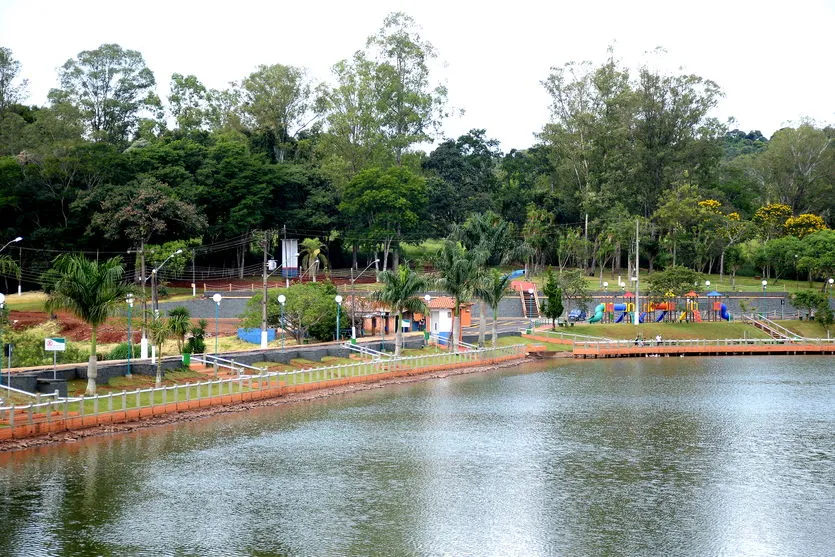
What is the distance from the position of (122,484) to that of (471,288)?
46.3 m

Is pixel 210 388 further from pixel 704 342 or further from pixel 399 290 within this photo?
pixel 704 342

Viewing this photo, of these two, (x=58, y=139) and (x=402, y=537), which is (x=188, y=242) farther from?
(x=402, y=537)

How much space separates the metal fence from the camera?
4175cm

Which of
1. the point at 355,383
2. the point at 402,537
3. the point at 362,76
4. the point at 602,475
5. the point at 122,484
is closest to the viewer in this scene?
the point at 402,537

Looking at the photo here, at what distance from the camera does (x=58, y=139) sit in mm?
108188

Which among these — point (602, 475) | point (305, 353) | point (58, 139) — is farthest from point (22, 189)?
point (602, 475)

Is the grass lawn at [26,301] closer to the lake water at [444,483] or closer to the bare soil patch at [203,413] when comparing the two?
the bare soil patch at [203,413]

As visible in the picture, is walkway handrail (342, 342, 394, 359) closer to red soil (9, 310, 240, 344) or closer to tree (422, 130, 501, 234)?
red soil (9, 310, 240, 344)

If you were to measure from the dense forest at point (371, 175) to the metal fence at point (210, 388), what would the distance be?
120 feet

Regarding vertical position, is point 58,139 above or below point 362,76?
below

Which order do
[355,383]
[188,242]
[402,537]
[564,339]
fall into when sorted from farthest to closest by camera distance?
1. [188,242]
2. [564,339]
3. [355,383]
4. [402,537]

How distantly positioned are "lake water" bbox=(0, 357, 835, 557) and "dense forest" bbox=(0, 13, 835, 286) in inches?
2229

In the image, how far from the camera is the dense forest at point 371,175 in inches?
4102

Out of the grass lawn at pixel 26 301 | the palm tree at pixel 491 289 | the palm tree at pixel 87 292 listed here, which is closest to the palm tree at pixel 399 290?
the palm tree at pixel 491 289
